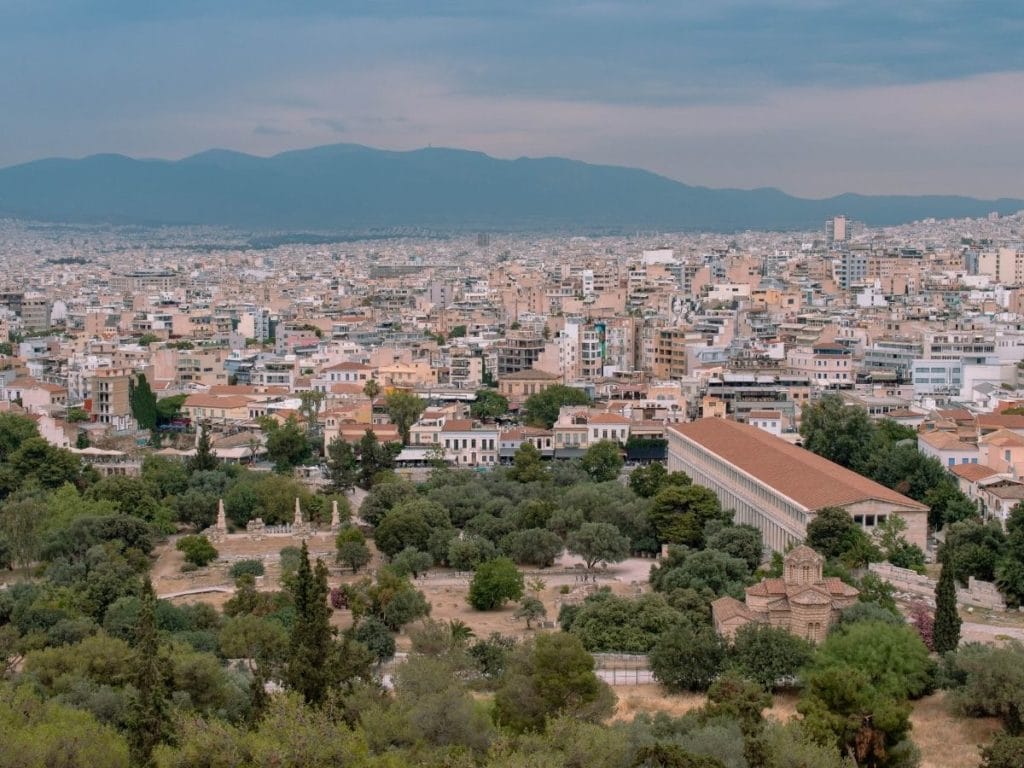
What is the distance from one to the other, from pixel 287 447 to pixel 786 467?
18.2 metres

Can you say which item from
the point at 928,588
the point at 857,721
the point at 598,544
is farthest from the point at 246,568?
the point at 857,721

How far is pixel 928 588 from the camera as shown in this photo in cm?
3184

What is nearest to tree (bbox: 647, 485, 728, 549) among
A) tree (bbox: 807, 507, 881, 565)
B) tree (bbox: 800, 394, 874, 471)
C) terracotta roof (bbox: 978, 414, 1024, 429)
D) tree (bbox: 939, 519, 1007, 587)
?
tree (bbox: 807, 507, 881, 565)

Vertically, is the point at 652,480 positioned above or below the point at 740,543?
above

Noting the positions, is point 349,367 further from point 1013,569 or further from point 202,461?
point 1013,569

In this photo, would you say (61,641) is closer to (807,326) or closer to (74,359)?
(74,359)

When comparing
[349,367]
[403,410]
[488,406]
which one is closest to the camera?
[403,410]

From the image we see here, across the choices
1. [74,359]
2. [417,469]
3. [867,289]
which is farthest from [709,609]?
[867,289]

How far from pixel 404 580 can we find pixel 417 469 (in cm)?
1612

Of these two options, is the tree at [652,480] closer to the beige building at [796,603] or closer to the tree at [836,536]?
the tree at [836,536]

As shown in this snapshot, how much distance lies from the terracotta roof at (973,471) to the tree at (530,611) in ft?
44.6

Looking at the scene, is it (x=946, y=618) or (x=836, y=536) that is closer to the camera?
(x=946, y=618)

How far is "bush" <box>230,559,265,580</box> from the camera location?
3534cm

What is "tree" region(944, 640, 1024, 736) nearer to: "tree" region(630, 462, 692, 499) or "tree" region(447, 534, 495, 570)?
"tree" region(447, 534, 495, 570)
